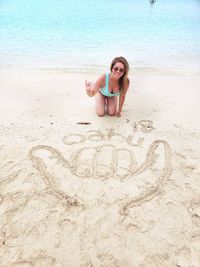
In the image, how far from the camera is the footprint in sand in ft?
8.79

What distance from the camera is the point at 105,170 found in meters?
3.01

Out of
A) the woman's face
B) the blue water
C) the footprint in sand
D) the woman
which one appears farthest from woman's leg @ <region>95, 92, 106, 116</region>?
the blue water

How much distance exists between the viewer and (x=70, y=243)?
2164 millimetres

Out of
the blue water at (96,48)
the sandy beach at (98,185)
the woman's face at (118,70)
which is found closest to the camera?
the sandy beach at (98,185)

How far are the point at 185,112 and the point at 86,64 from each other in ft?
14.6

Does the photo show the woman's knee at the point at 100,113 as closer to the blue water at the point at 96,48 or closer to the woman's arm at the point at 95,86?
the woman's arm at the point at 95,86

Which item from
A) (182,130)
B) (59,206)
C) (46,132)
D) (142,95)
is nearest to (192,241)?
(59,206)

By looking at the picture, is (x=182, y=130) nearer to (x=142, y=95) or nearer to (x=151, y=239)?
(x=142, y=95)

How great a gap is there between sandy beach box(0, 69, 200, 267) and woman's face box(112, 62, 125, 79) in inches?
Result: 32.0

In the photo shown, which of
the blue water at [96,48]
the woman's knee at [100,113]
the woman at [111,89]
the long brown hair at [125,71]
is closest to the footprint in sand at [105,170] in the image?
the woman's knee at [100,113]

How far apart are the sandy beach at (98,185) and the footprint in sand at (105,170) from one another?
13 mm

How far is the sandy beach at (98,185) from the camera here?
2.12 meters

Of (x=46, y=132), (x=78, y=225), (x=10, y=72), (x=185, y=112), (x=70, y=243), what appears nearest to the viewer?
(x=70, y=243)

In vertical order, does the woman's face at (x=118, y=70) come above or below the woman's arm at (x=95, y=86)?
above
